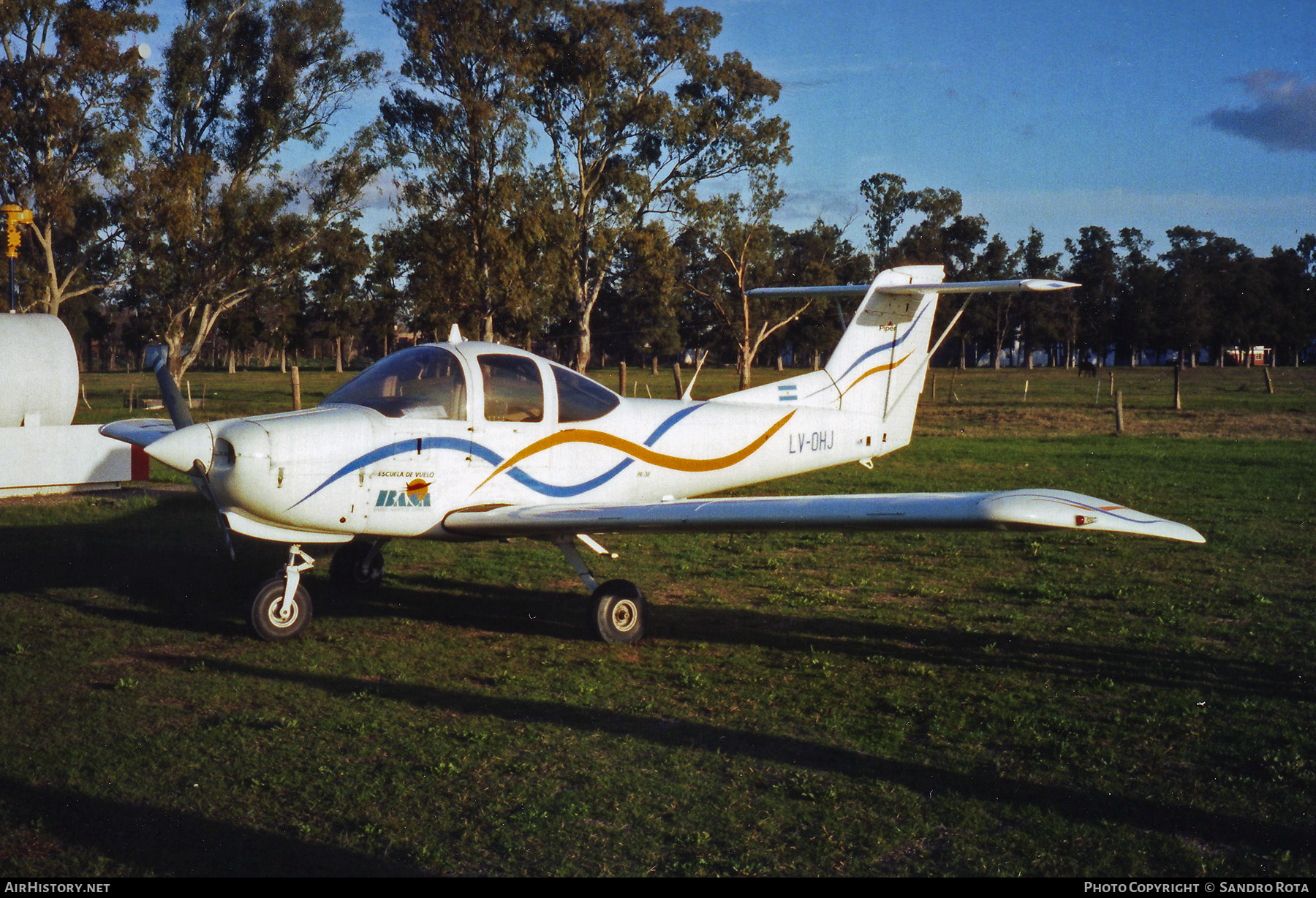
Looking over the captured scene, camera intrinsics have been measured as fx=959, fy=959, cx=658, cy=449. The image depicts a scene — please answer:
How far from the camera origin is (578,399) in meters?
8.27

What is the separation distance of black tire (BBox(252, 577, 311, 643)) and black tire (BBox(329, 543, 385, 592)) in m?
1.67

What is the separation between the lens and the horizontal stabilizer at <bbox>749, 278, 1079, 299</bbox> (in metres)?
8.79

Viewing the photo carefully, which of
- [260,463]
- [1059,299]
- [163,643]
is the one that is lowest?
[163,643]

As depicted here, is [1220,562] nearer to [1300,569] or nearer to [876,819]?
[1300,569]

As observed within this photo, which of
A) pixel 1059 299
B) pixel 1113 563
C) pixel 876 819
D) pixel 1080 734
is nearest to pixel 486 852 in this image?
pixel 876 819

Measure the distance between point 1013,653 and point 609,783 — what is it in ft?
12.1

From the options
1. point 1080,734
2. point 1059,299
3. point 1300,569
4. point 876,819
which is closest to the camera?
point 876,819

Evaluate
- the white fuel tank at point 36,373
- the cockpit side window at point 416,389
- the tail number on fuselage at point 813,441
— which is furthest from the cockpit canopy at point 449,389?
the white fuel tank at point 36,373

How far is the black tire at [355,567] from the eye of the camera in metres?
9.06

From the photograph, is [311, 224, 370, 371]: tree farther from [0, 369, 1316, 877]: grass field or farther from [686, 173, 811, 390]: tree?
[0, 369, 1316, 877]: grass field

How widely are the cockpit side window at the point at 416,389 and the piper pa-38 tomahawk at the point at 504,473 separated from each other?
1 cm

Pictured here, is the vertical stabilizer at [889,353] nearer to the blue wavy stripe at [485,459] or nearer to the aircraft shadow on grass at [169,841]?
the blue wavy stripe at [485,459]

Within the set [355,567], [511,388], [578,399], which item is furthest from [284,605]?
[578,399]

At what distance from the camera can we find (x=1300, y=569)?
380 inches
